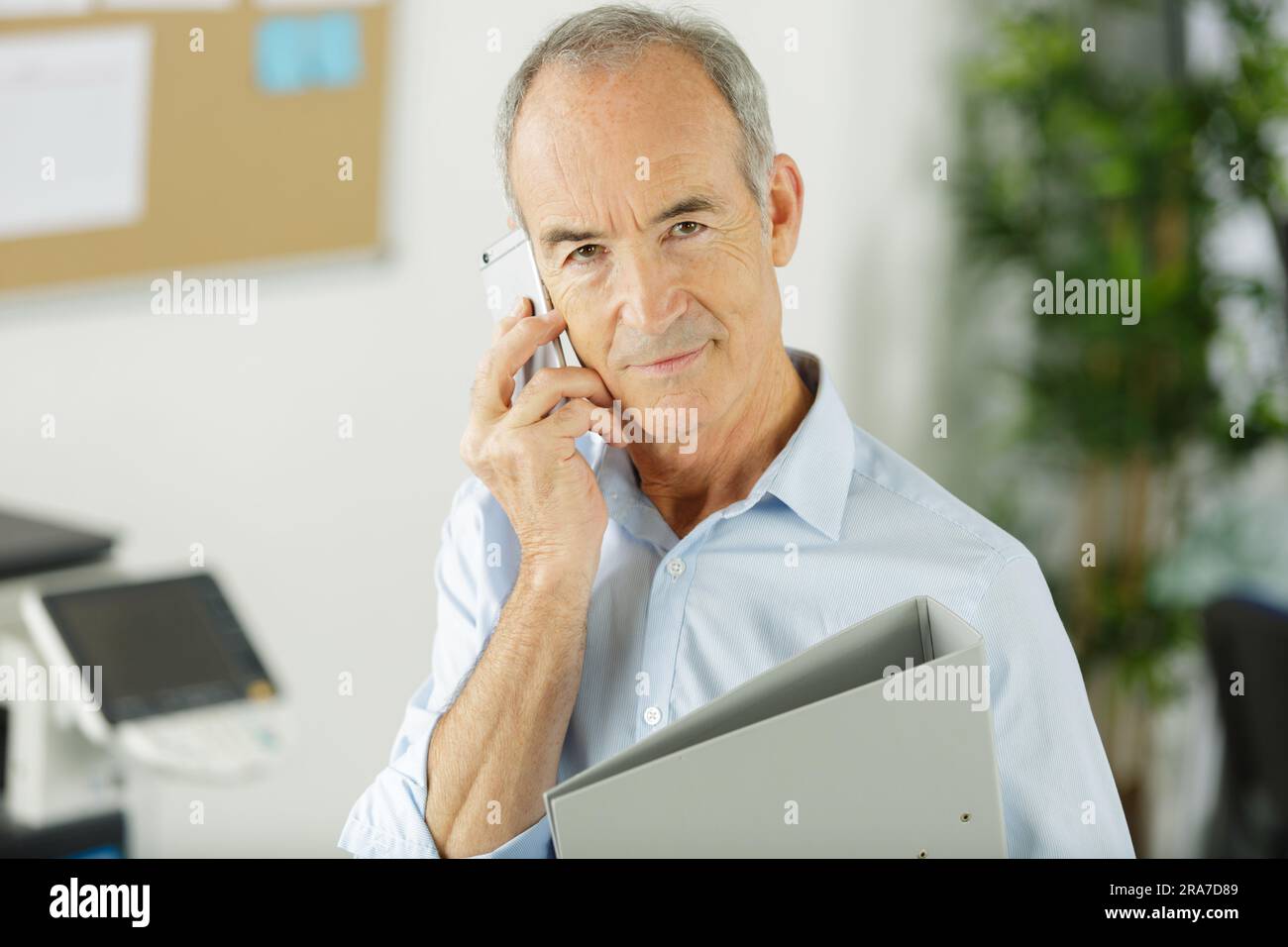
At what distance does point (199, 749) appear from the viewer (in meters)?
1.35

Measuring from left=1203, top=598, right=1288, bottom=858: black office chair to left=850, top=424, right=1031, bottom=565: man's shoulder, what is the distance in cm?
94

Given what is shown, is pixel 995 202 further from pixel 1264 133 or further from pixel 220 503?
pixel 220 503

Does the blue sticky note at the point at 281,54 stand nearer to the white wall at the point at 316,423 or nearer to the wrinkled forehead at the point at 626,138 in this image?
the white wall at the point at 316,423

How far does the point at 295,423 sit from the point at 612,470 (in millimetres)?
1253

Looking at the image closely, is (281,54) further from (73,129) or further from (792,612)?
(792,612)

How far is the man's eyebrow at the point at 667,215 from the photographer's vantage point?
96cm

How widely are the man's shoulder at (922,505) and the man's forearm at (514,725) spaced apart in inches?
10.5

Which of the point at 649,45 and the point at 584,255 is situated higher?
the point at 649,45

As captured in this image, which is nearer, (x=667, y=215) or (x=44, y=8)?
(x=667, y=215)

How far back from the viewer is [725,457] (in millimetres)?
1090

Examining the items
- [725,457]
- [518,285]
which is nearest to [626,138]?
[518,285]

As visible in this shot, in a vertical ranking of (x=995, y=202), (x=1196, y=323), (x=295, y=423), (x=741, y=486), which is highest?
(x=995, y=202)

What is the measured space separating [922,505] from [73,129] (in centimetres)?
163
